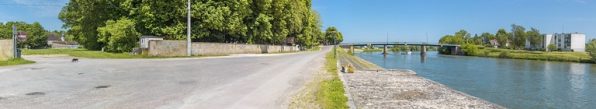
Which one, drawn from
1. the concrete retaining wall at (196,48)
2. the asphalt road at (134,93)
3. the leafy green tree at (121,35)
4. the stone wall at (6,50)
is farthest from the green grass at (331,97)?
the leafy green tree at (121,35)

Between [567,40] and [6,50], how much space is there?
13379cm

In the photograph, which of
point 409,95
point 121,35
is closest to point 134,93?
point 409,95

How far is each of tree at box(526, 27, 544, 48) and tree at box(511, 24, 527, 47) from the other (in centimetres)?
193

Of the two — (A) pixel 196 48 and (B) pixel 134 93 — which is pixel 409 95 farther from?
(A) pixel 196 48

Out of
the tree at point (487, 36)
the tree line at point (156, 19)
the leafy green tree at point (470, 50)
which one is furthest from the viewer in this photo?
the tree at point (487, 36)

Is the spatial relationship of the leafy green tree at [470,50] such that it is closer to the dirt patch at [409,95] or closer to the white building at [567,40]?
the white building at [567,40]

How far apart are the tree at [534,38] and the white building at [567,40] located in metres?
3.13

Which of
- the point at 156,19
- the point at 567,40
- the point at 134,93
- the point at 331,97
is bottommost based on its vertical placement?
the point at 331,97

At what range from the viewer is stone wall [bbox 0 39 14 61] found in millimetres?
16891

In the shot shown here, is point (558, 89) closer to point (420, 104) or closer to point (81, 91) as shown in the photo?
point (420, 104)

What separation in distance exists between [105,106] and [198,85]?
135 inches

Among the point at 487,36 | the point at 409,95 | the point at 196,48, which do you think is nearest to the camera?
the point at 409,95

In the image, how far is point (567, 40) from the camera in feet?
353

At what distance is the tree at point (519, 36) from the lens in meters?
108
